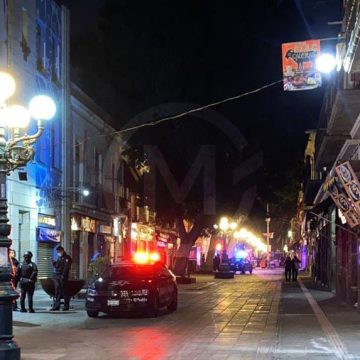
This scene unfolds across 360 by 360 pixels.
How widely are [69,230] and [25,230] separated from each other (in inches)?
177

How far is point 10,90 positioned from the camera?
Result: 32.9ft

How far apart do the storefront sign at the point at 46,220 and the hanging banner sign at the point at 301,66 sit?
38.3 ft

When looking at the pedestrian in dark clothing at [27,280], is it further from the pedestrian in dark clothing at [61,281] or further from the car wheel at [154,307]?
the car wheel at [154,307]

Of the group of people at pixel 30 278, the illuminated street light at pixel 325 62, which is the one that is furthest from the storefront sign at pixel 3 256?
the illuminated street light at pixel 325 62

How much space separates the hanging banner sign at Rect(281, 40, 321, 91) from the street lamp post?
8.90 m

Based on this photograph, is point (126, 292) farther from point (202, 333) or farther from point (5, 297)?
point (5, 297)

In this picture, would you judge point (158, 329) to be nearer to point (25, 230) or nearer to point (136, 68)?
point (25, 230)

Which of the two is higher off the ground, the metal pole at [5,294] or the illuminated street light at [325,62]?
the illuminated street light at [325,62]

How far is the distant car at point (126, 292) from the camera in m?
16.7

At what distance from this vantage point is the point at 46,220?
26062mm

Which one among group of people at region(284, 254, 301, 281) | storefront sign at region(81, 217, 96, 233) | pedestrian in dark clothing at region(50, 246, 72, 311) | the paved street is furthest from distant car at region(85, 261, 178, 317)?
group of people at region(284, 254, 301, 281)

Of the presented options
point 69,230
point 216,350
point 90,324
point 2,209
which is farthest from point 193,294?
point 2,209

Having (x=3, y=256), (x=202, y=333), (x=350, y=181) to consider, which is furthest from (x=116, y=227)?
(x=3, y=256)

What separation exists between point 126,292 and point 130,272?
→ 2.92ft
